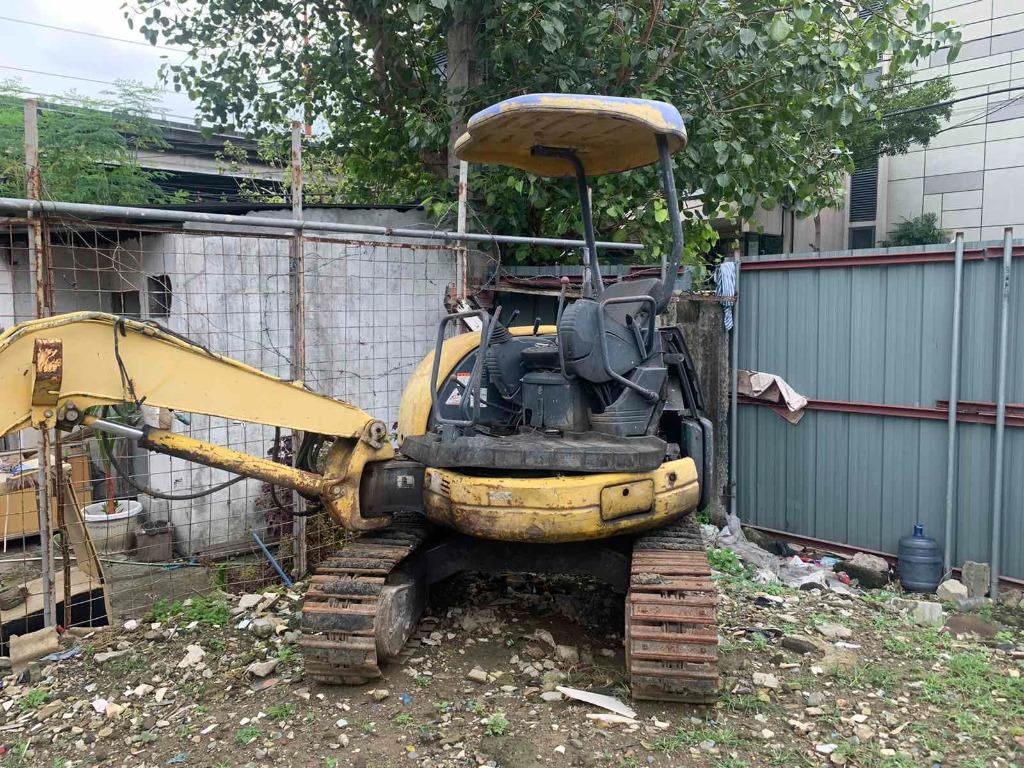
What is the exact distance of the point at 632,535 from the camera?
4367 millimetres

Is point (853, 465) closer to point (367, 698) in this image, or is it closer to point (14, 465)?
point (367, 698)

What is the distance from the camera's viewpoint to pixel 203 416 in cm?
639

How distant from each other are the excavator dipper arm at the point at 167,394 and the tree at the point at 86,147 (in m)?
7.21

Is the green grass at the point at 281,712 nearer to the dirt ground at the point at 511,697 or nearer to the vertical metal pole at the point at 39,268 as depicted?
the dirt ground at the point at 511,697

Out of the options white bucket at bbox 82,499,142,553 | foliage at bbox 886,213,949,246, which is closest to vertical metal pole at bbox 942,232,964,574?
white bucket at bbox 82,499,142,553

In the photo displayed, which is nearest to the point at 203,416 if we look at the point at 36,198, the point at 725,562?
the point at 36,198

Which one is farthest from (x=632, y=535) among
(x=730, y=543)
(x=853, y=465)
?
(x=853, y=465)

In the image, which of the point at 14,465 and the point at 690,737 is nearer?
the point at 690,737

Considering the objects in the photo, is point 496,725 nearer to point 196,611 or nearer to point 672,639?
point 672,639

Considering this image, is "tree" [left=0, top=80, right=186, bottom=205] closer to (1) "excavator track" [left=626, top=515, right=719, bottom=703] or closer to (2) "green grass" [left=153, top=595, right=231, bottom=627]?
(2) "green grass" [left=153, top=595, right=231, bottom=627]

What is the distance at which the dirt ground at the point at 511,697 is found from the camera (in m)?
3.47

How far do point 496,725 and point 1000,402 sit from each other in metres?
4.73

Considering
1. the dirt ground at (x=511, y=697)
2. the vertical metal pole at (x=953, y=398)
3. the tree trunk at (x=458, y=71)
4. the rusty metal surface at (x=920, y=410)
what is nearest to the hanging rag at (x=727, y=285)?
the rusty metal surface at (x=920, y=410)

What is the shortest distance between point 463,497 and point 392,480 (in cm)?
66
